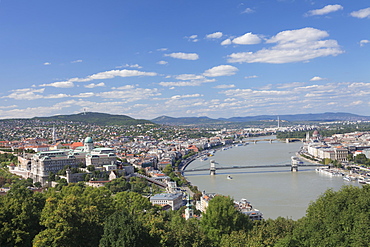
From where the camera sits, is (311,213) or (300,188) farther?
(300,188)

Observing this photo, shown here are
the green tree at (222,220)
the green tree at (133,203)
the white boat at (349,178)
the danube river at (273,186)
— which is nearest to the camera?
the green tree at (222,220)

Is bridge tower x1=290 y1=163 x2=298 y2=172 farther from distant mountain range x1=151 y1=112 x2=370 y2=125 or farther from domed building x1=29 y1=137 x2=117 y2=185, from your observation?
distant mountain range x1=151 y1=112 x2=370 y2=125

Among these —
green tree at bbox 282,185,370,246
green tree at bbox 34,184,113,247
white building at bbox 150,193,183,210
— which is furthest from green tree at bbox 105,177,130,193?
green tree at bbox 282,185,370,246

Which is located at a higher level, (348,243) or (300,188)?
(348,243)

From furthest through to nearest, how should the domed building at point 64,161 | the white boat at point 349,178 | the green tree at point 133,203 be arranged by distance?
1. the white boat at point 349,178
2. the domed building at point 64,161
3. the green tree at point 133,203

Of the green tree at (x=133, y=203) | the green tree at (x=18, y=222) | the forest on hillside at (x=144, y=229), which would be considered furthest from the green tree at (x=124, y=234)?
the green tree at (x=133, y=203)

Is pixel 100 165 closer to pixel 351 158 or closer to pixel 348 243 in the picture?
pixel 348 243

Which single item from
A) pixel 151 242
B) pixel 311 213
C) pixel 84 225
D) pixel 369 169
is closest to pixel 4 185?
pixel 84 225

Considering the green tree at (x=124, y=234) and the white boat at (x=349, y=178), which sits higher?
the green tree at (x=124, y=234)

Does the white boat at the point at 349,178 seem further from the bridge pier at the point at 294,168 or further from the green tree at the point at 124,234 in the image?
the green tree at the point at 124,234
